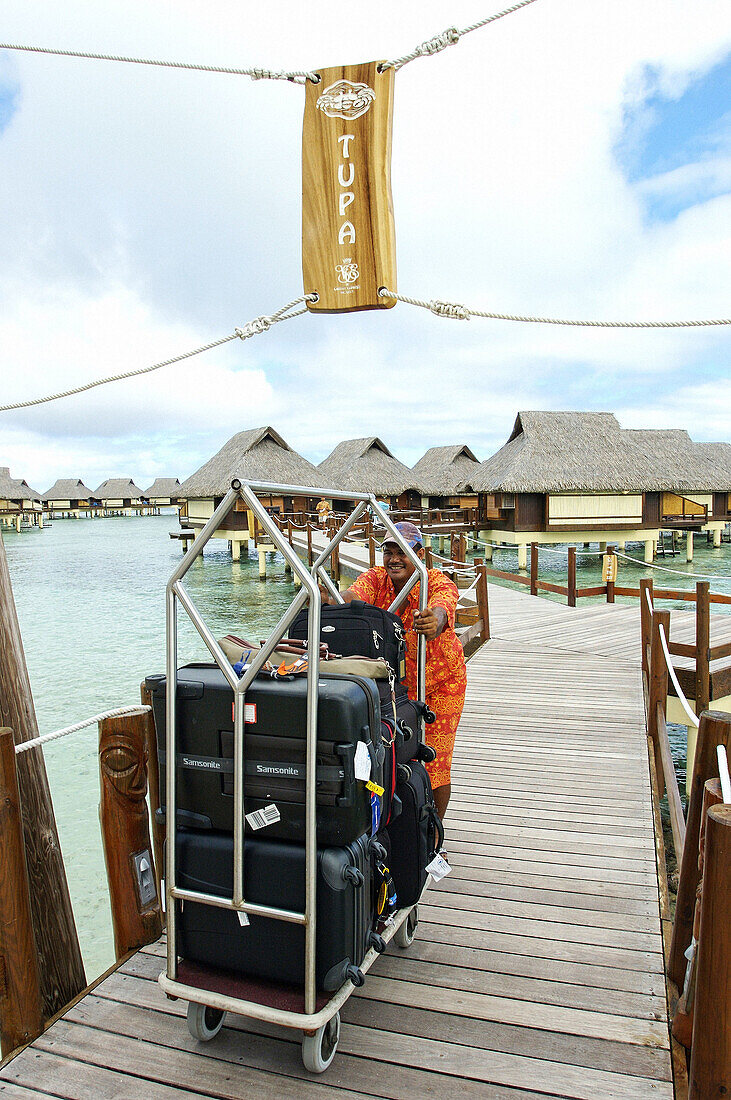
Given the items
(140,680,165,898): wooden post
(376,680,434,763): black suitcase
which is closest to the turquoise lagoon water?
(140,680,165,898): wooden post

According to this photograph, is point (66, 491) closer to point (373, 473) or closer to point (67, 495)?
point (67, 495)

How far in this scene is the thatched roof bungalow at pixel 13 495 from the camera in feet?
235

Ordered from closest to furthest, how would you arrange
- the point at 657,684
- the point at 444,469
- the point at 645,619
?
the point at 657,684
the point at 645,619
the point at 444,469

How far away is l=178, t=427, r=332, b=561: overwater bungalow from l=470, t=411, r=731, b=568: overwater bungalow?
9674 millimetres

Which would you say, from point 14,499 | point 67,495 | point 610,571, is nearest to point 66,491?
point 67,495

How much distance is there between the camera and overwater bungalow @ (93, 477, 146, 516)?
103 metres

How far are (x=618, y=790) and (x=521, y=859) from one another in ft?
4.14

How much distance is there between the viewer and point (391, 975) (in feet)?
8.38

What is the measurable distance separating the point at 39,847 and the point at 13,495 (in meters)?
81.7

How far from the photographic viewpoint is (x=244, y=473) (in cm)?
3303

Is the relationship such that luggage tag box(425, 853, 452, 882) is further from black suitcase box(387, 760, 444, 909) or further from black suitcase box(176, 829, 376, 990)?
black suitcase box(176, 829, 376, 990)

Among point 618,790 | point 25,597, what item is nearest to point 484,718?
point 618,790

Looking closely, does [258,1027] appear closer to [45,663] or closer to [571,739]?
[571,739]

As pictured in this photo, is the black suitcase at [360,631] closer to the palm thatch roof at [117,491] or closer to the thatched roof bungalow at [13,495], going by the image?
the thatched roof bungalow at [13,495]
